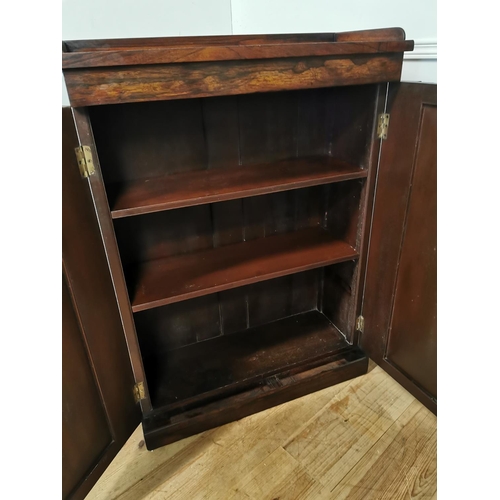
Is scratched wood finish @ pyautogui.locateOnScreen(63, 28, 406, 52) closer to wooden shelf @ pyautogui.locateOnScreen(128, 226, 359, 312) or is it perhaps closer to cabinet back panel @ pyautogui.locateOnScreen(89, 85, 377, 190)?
cabinet back panel @ pyautogui.locateOnScreen(89, 85, 377, 190)

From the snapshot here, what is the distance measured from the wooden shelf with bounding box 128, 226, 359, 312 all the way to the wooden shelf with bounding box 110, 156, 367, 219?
0.96 feet

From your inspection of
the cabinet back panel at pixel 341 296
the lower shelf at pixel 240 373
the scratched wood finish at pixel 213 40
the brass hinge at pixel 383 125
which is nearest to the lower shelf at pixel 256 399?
the lower shelf at pixel 240 373

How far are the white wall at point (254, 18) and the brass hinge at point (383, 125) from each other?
153 mm

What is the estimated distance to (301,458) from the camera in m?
1.21

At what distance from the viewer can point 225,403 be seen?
1317 mm

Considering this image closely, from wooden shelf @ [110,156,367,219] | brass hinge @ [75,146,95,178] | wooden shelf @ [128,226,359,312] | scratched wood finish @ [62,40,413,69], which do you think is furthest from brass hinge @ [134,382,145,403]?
scratched wood finish @ [62,40,413,69]

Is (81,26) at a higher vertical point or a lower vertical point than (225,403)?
higher

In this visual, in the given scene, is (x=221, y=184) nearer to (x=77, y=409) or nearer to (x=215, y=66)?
(x=215, y=66)

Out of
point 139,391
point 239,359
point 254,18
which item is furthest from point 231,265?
point 254,18

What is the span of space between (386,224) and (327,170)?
279mm

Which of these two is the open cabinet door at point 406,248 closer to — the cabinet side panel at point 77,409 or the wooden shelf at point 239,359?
the wooden shelf at point 239,359

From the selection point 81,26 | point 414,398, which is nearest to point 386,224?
point 414,398

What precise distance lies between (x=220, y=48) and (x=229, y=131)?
424mm
